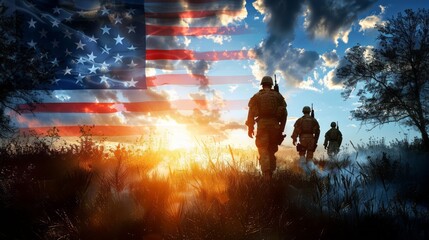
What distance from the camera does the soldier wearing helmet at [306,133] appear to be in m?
14.1

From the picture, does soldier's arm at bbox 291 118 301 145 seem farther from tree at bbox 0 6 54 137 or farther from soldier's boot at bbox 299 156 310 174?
tree at bbox 0 6 54 137

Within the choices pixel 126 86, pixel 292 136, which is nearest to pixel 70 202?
pixel 126 86

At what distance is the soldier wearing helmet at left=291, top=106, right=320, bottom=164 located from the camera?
14.1 metres

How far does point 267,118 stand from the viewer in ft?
28.5

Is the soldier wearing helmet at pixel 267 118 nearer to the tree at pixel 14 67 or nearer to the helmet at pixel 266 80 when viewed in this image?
the helmet at pixel 266 80

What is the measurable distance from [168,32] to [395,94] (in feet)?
54.0

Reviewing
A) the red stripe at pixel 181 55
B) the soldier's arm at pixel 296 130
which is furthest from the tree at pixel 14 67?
the soldier's arm at pixel 296 130

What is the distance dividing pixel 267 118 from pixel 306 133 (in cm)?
611

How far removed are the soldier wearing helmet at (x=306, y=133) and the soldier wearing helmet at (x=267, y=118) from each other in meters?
5.59

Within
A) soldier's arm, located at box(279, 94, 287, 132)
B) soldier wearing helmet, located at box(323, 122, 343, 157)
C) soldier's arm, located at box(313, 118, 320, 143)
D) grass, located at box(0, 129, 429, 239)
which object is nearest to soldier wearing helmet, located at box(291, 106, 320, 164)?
soldier's arm, located at box(313, 118, 320, 143)

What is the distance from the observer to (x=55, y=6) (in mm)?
9945

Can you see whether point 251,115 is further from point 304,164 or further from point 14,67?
point 14,67

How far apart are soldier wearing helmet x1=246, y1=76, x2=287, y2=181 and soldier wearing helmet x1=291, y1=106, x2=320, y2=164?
5.59 metres

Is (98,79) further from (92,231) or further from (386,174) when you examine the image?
(386,174)
